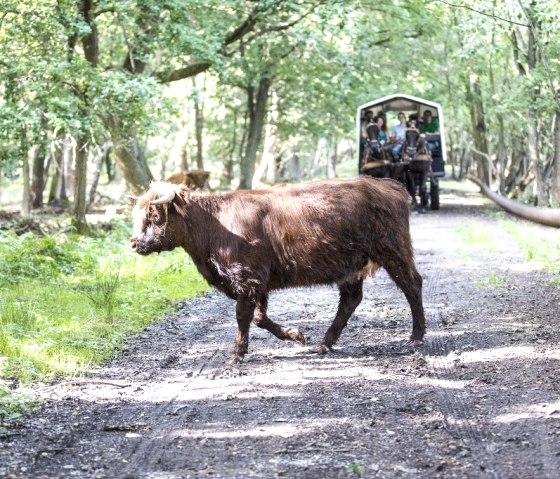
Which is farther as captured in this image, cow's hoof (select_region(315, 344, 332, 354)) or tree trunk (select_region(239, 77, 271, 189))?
tree trunk (select_region(239, 77, 271, 189))

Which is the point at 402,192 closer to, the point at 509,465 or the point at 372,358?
the point at 372,358

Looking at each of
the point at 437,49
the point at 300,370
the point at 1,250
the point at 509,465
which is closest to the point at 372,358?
the point at 300,370

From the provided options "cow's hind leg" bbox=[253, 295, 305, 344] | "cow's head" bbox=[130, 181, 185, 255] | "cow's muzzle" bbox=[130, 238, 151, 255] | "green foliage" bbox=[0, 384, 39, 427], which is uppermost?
"cow's head" bbox=[130, 181, 185, 255]

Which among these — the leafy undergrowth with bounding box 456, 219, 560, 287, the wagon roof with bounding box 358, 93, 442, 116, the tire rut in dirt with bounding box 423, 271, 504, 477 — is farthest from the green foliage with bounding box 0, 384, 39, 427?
the wagon roof with bounding box 358, 93, 442, 116

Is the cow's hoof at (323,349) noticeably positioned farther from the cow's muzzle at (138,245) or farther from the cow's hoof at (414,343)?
the cow's muzzle at (138,245)

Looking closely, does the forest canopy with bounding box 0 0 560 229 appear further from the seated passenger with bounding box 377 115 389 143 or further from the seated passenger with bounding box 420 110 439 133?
the seated passenger with bounding box 420 110 439 133

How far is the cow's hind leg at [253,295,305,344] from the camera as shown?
328 inches

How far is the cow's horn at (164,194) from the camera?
8039mm

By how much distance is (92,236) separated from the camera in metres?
17.5

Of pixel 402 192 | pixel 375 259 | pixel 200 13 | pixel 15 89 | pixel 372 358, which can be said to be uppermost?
pixel 200 13

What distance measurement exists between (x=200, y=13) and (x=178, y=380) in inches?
531

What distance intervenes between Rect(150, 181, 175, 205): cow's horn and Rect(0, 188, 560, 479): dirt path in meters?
1.43

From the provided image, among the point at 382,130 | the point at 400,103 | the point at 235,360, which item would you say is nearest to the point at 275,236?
the point at 235,360

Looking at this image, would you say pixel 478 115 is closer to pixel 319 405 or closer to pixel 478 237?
pixel 478 237
